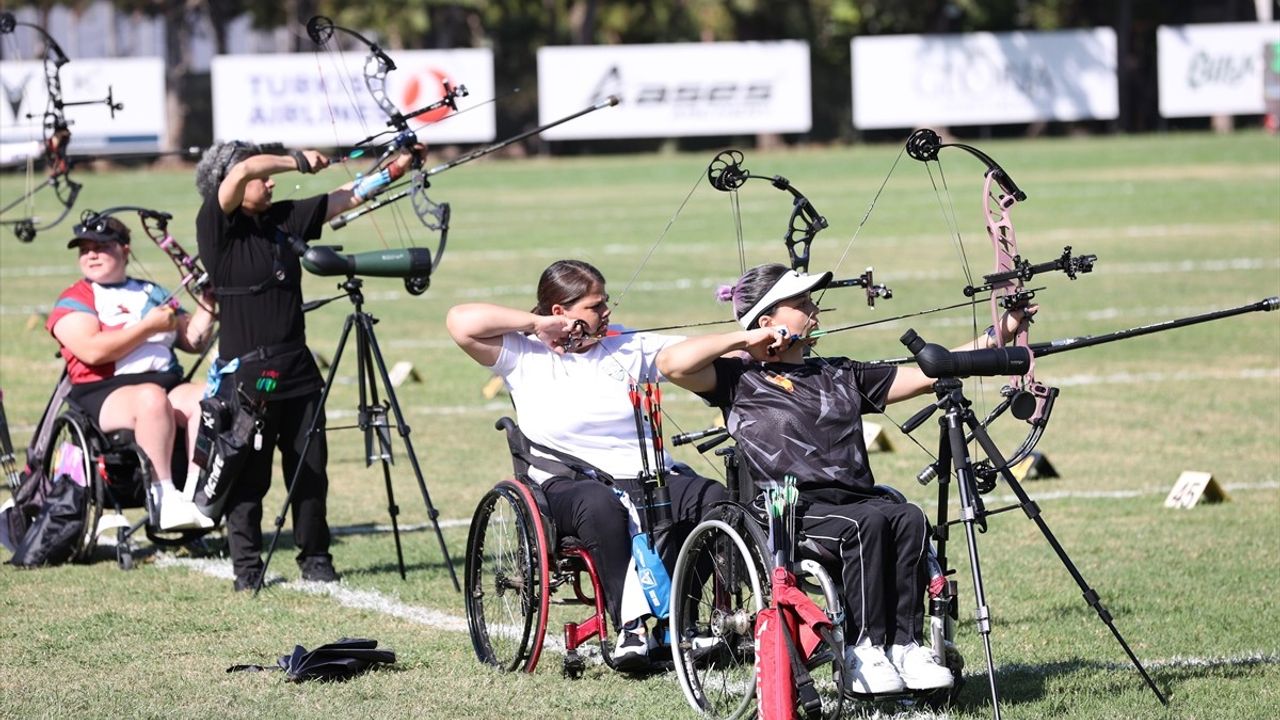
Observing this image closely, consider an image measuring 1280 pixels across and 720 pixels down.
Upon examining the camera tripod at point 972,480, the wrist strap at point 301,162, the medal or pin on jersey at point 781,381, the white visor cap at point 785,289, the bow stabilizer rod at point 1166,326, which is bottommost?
the camera tripod at point 972,480

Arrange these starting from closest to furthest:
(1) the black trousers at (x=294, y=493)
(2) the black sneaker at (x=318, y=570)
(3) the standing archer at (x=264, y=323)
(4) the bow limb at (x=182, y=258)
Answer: (3) the standing archer at (x=264, y=323)
(1) the black trousers at (x=294, y=493)
(2) the black sneaker at (x=318, y=570)
(4) the bow limb at (x=182, y=258)

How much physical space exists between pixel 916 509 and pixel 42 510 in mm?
4458

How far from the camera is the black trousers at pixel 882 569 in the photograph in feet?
18.0

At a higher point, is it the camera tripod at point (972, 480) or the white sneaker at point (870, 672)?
the camera tripod at point (972, 480)

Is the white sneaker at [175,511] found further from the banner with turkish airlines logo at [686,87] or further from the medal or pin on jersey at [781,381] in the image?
the banner with turkish airlines logo at [686,87]

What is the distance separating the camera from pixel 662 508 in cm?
609

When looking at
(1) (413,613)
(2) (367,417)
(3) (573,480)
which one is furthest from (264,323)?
(3) (573,480)

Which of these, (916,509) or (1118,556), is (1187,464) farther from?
(916,509)

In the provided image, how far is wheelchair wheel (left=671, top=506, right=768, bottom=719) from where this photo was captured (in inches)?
222

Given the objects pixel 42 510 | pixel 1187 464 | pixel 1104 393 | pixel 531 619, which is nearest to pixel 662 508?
pixel 531 619

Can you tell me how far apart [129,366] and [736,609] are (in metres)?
3.99

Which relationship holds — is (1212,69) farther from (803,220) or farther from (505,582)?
(505,582)

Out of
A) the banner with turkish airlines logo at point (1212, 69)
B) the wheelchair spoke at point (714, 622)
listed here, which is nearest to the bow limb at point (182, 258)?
the wheelchair spoke at point (714, 622)

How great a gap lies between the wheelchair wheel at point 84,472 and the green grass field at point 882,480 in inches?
5.4
